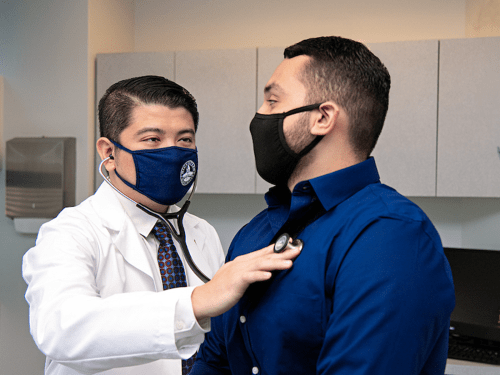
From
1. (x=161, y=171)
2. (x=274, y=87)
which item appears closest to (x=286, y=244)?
(x=274, y=87)

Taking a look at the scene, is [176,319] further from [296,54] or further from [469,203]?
[469,203]

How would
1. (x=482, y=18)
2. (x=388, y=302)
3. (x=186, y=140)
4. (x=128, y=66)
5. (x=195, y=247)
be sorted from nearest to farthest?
(x=388, y=302) → (x=186, y=140) → (x=195, y=247) → (x=482, y=18) → (x=128, y=66)

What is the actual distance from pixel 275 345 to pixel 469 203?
7.57ft

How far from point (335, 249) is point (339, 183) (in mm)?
145

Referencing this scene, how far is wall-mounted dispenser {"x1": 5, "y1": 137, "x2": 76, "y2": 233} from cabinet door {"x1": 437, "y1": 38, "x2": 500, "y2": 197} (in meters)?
2.15

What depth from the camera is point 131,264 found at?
1.28m

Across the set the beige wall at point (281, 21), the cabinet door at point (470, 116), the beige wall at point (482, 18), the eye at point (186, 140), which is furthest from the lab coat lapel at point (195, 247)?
the beige wall at point (482, 18)

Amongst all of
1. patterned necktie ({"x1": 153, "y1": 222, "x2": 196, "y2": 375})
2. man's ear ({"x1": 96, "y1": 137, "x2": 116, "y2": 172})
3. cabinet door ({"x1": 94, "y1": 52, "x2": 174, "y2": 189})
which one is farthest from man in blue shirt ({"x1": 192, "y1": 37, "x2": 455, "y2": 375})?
cabinet door ({"x1": 94, "y1": 52, "x2": 174, "y2": 189})

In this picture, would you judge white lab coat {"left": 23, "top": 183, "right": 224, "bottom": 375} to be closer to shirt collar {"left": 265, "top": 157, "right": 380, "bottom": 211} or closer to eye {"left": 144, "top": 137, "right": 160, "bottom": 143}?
eye {"left": 144, "top": 137, "right": 160, "bottom": 143}

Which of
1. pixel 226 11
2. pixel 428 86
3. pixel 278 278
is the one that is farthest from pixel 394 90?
pixel 278 278

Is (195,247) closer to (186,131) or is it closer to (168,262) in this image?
(168,262)

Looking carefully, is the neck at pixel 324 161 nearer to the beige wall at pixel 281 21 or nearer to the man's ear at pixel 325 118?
the man's ear at pixel 325 118

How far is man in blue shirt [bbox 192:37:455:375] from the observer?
67 centimetres

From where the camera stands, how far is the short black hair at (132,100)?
134 cm
